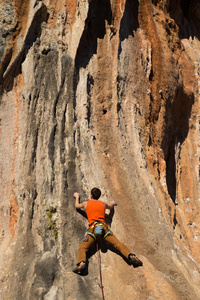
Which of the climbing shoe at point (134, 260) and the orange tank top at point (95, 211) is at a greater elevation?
the orange tank top at point (95, 211)

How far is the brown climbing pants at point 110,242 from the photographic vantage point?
4.05 meters

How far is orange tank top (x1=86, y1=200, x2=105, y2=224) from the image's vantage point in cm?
436

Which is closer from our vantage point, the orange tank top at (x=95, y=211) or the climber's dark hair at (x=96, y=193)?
the orange tank top at (x=95, y=211)

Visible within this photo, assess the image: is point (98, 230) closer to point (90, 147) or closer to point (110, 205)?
point (110, 205)

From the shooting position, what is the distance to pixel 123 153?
5.41 m

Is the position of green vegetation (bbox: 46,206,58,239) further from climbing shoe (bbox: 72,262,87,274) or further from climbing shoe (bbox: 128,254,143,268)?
climbing shoe (bbox: 128,254,143,268)

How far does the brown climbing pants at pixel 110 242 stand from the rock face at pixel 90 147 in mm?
131

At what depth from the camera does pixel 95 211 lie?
439 cm

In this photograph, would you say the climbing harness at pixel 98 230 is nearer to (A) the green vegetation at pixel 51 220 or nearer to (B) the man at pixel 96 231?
(B) the man at pixel 96 231

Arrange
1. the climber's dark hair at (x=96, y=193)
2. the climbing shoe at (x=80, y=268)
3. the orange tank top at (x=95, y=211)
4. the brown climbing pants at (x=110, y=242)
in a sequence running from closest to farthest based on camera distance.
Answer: the climbing shoe at (x=80, y=268)
the brown climbing pants at (x=110, y=242)
the orange tank top at (x=95, y=211)
the climber's dark hair at (x=96, y=193)

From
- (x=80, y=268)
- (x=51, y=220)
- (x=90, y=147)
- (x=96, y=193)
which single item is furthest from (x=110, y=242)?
(x=90, y=147)

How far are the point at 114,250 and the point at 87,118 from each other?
213 cm

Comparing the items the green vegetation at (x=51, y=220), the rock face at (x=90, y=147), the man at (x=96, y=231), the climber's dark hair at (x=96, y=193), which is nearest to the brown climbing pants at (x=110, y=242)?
the man at (x=96, y=231)

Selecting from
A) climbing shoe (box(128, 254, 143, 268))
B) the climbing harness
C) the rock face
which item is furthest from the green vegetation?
climbing shoe (box(128, 254, 143, 268))
